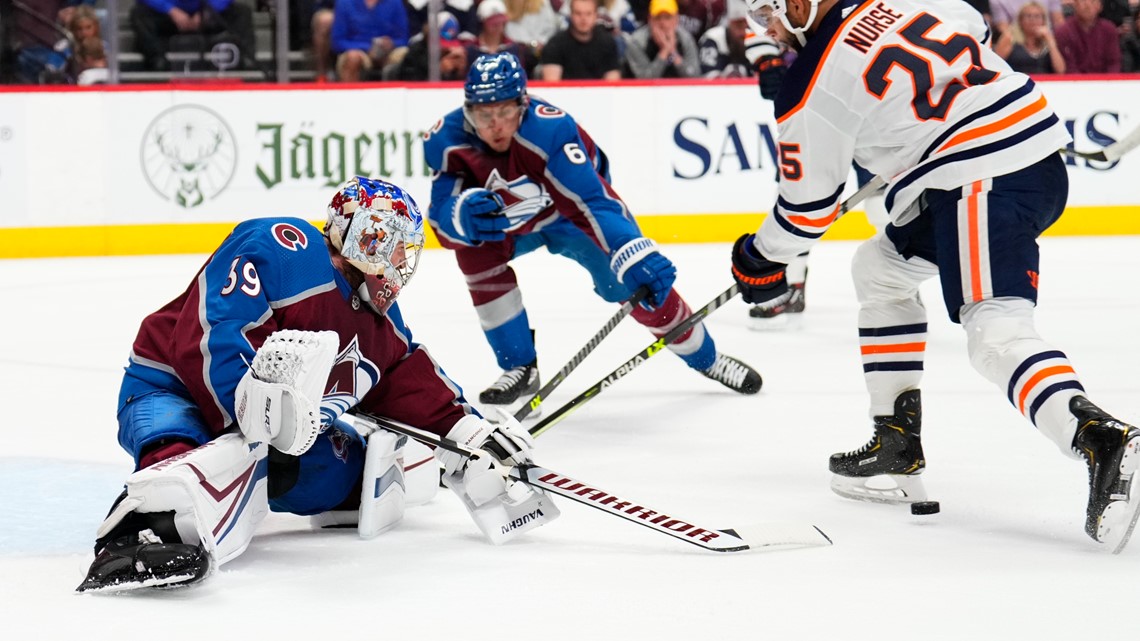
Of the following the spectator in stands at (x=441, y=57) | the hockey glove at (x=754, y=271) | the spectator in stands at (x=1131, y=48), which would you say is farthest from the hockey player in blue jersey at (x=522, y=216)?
the spectator in stands at (x=1131, y=48)

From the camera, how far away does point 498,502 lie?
2.68 m

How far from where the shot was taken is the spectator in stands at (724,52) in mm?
7676

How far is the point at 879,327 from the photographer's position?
9.78ft

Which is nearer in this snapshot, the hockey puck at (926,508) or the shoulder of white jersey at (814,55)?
the shoulder of white jersey at (814,55)

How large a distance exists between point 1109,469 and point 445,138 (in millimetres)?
2184

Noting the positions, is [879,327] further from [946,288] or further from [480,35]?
[480,35]

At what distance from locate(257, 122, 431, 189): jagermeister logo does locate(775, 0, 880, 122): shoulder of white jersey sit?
4522 millimetres

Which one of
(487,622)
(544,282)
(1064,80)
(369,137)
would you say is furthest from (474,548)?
(1064,80)

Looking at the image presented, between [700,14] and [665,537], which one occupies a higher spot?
[700,14]

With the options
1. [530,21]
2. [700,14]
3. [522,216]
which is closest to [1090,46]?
[700,14]

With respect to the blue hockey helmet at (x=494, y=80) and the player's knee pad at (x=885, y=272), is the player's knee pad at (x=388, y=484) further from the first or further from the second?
the blue hockey helmet at (x=494, y=80)

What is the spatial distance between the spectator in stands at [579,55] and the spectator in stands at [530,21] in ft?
0.65

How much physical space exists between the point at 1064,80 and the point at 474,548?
5.92 metres

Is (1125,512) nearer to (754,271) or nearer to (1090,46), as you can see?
(754,271)
